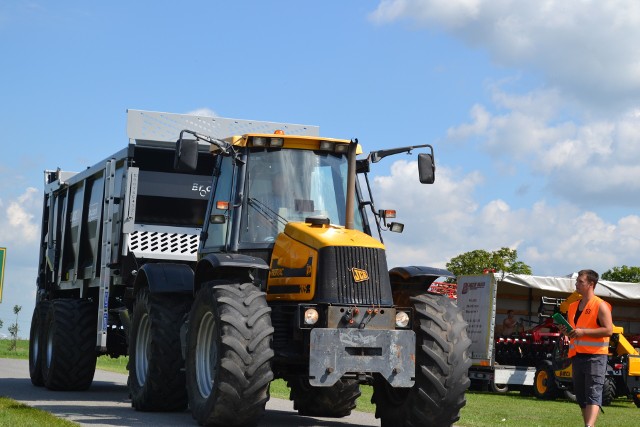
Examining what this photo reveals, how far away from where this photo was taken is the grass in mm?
15148

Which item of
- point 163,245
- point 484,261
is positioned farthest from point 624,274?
point 163,245

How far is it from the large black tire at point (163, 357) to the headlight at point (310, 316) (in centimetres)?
257

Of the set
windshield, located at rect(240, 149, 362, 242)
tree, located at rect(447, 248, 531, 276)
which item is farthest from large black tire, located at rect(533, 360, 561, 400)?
tree, located at rect(447, 248, 531, 276)

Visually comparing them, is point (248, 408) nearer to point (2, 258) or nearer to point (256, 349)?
point (256, 349)

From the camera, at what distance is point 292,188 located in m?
11.8

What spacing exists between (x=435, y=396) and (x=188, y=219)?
6.31 m

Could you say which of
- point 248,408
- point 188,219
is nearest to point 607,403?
point 188,219

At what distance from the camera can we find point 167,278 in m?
13.1

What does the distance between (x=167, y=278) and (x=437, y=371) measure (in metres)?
3.95

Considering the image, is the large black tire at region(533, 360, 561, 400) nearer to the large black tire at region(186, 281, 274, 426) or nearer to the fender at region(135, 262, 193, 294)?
the fender at region(135, 262, 193, 294)

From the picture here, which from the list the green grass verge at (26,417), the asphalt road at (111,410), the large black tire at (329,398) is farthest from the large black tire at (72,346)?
the large black tire at (329,398)

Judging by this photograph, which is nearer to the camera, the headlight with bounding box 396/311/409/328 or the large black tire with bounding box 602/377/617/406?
the headlight with bounding box 396/311/409/328

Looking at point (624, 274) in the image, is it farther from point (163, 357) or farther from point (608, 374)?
point (163, 357)

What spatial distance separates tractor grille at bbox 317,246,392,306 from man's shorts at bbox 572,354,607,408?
1.91 m
